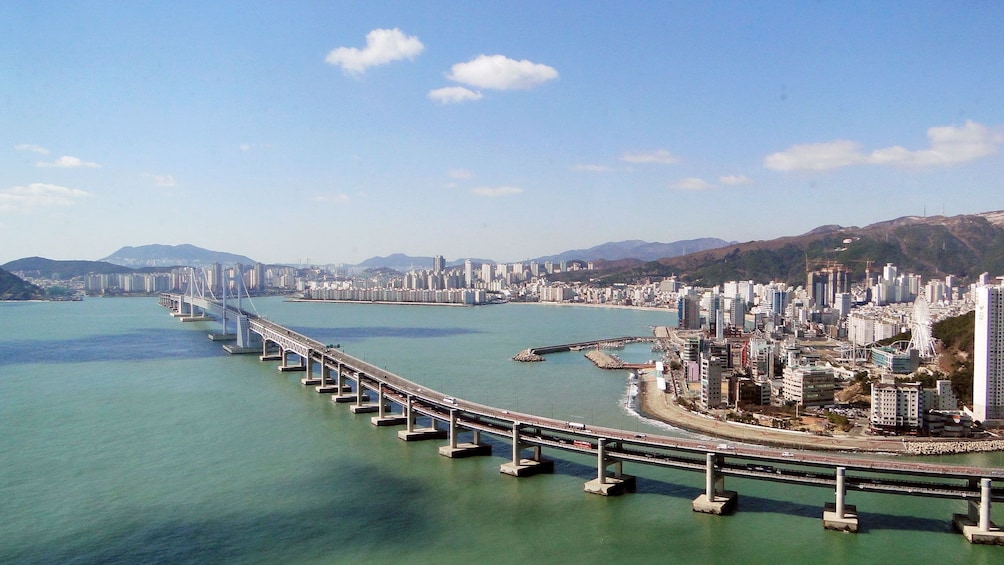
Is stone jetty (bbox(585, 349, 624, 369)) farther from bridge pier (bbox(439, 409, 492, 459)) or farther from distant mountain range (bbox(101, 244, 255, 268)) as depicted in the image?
distant mountain range (bbox(101, 244, 255, 268))

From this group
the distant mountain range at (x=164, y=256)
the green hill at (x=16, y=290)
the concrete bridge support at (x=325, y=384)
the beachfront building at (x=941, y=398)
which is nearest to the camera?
the beachfront building at (x=941, y=398)

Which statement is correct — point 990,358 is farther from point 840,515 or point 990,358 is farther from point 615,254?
point 615,254

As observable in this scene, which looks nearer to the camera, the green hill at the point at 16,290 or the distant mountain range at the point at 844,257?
the distant mountain range at the point at 844,257

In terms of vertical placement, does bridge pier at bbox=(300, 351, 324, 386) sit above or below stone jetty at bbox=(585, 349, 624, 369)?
above

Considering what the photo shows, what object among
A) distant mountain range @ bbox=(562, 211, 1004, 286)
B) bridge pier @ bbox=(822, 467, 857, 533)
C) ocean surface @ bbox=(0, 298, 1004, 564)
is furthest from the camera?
distant mountain range @ bbox=(562, 211, 1004, 286)

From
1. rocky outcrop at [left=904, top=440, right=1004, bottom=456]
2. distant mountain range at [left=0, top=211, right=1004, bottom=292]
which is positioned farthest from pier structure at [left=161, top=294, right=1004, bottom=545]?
distant mountain range at [left=0, top=211, right=1004, bottom=292]

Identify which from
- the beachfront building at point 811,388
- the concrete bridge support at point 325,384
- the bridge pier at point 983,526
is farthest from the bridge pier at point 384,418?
the bridge pier at point 983,526

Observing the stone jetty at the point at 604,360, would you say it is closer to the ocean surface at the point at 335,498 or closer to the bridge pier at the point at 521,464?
the ocean surface at the point at 335,498
